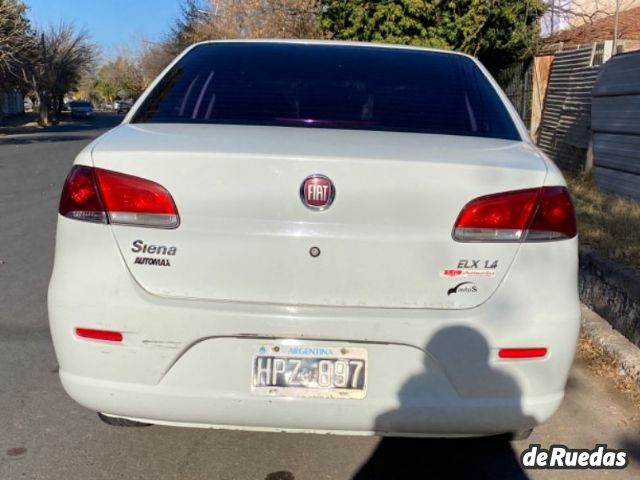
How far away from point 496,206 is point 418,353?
575mm

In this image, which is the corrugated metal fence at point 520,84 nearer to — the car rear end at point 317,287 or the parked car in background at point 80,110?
the car rear end at point 317,287

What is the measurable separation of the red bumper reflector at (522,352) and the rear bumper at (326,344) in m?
0.02

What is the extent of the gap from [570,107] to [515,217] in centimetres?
1011

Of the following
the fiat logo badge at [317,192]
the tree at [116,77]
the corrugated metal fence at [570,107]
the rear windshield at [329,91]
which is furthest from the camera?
the tree at [116,77]

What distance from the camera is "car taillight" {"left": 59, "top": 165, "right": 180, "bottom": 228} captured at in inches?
97.1

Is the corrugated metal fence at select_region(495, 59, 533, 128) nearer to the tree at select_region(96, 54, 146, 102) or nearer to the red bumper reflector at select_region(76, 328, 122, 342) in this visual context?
the red bumper reflector at select_region(76, 328, 122, 342)

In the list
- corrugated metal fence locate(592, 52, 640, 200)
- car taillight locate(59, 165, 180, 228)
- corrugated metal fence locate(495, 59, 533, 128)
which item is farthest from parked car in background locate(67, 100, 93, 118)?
car taillight locate(59, 165, 180, 228)

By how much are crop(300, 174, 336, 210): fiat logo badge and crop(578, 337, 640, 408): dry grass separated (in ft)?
7.68

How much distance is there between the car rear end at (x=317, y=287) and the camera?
2.45m

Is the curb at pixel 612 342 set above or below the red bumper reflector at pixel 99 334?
below

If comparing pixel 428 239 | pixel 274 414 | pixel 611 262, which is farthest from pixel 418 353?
pixel 611 262

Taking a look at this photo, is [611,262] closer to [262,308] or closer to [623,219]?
[623,219]

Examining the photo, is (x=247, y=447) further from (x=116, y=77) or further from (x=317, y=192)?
(x=116, y=77)

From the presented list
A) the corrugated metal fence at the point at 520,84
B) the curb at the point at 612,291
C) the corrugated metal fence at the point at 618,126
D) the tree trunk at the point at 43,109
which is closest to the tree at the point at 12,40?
the tree trunk at the point at 43,109
